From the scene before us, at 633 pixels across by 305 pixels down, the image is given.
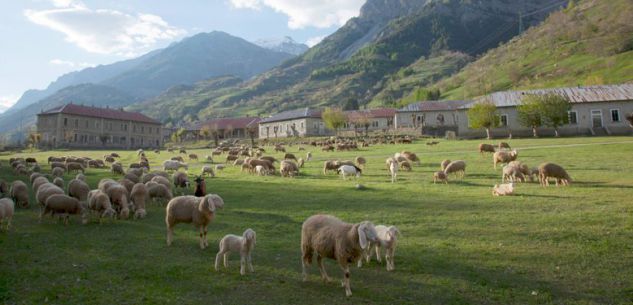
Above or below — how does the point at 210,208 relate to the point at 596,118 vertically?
below

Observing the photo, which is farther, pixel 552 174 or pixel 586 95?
pixel 586 95

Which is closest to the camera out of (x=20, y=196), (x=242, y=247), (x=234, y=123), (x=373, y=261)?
(x=242, y=247)

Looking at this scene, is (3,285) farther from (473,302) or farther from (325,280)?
(473,302)

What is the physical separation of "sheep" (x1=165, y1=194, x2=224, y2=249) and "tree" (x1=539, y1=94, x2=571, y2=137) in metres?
71.7

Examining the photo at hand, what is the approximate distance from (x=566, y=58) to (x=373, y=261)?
164 metres

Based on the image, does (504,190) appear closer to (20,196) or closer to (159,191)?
(159,191)

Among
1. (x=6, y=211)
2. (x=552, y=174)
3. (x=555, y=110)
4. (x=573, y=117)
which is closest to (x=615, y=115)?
(x=573, y=117)

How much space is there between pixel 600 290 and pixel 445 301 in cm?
375

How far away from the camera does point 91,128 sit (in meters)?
120

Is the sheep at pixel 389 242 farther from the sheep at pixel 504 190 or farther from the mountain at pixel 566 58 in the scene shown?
the mountain at pixel 566 58

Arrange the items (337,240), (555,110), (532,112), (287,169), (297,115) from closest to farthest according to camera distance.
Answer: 1. (337,240)
2. (287,169)
3. (555,110)
4. (532,112)
5. (297,115)

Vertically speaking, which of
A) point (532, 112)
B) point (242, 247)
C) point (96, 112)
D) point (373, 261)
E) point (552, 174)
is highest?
point (96, 112)

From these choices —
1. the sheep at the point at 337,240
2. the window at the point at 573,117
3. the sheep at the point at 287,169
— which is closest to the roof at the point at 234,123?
the window at the point at 573,117

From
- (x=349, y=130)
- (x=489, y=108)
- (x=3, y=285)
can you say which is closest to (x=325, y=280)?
(x=3, y=285)
